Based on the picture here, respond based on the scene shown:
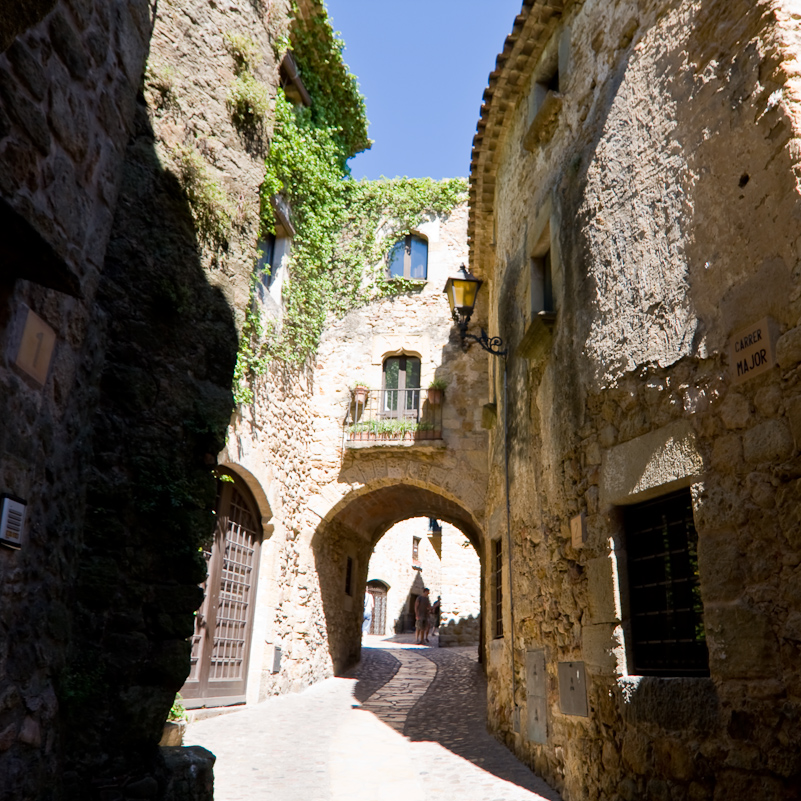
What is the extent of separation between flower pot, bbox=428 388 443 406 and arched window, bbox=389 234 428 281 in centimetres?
240

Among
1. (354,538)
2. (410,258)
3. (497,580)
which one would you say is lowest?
(497,580)

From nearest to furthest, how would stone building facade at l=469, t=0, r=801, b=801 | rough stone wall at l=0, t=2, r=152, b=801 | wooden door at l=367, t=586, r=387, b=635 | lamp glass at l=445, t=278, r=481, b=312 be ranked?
rough stone wall at l=0, t=2, r=152, b=801 → stone building facade at l=469, t=0, r=801, b=801 → lamp glass at l=445, t=278, r=481, b=312 → wooden door at l=367, t=586, r=387, b=635

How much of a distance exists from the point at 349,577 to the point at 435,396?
14.1 feet

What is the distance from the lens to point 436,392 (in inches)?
456

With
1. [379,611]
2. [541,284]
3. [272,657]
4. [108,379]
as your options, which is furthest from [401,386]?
[379,611]

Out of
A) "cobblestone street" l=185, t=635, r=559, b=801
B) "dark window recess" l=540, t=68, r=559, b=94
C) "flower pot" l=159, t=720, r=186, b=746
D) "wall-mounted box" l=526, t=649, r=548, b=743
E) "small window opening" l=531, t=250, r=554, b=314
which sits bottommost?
"cobblestone street" l=185, t=635, r=559, b=801

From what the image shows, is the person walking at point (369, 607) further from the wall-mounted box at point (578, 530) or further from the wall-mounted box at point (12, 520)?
the wall-mounted box at point (12, 520)

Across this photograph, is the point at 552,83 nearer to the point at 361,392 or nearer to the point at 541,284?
the point at 541,284

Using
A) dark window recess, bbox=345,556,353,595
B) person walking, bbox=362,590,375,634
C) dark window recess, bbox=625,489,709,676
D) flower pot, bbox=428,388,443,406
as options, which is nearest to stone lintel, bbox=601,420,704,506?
dark window recess, bbox=625,489,709,676

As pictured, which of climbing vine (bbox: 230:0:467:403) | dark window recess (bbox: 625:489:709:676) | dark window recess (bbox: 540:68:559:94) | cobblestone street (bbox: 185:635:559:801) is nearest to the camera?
dark window recess (bbox: 625:489:709:676)

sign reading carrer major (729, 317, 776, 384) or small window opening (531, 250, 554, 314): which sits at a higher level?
small window opening (531, 250, 554, 314)

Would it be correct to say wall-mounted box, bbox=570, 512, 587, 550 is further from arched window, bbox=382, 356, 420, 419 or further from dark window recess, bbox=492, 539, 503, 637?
arched window, bbox=382, 356, 420, 419

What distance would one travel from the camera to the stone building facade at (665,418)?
11.0ft

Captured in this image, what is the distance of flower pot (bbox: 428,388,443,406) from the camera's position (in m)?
11.6
